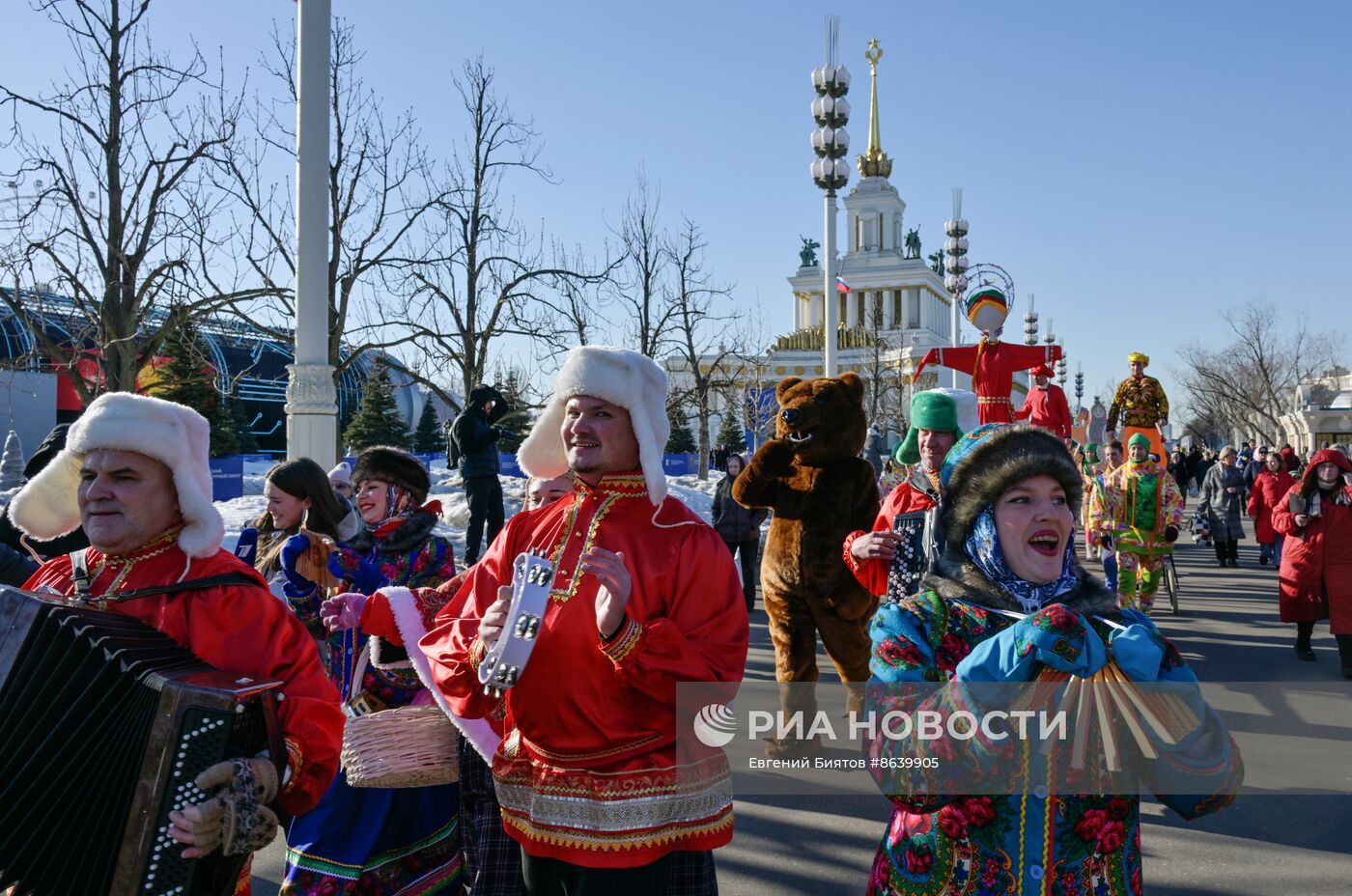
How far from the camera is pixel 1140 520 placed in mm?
10867

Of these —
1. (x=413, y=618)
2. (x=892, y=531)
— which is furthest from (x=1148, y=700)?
(x=892, y=531)

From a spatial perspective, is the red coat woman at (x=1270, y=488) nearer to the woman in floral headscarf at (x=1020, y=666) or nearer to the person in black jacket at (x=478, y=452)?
the person in black jacket at (x=478, y=452)

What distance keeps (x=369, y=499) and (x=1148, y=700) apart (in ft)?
10.9

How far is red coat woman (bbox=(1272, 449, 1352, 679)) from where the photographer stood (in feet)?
28.0

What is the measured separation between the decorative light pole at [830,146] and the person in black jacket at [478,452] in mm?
5088

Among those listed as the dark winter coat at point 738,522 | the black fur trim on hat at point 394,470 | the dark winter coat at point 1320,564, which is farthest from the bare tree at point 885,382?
the black fur trim on hat at point 394,470

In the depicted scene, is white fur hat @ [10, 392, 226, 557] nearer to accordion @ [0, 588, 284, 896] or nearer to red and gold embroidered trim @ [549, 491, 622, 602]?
accordion @ [0, 588, 284, 896]

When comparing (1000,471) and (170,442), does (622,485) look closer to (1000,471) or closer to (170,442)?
(1000,471)

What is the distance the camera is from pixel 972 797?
7.92 ft

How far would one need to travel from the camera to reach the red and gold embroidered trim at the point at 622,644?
101 inches

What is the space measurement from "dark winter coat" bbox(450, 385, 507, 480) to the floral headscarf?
949 centimetres

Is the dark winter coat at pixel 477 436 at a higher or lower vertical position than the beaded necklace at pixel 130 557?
higher

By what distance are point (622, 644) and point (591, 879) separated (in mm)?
672

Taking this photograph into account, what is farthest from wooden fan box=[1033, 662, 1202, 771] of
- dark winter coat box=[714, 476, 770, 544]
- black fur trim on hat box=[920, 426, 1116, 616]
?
dark winter coat box=[714, 476, 770, 544]
